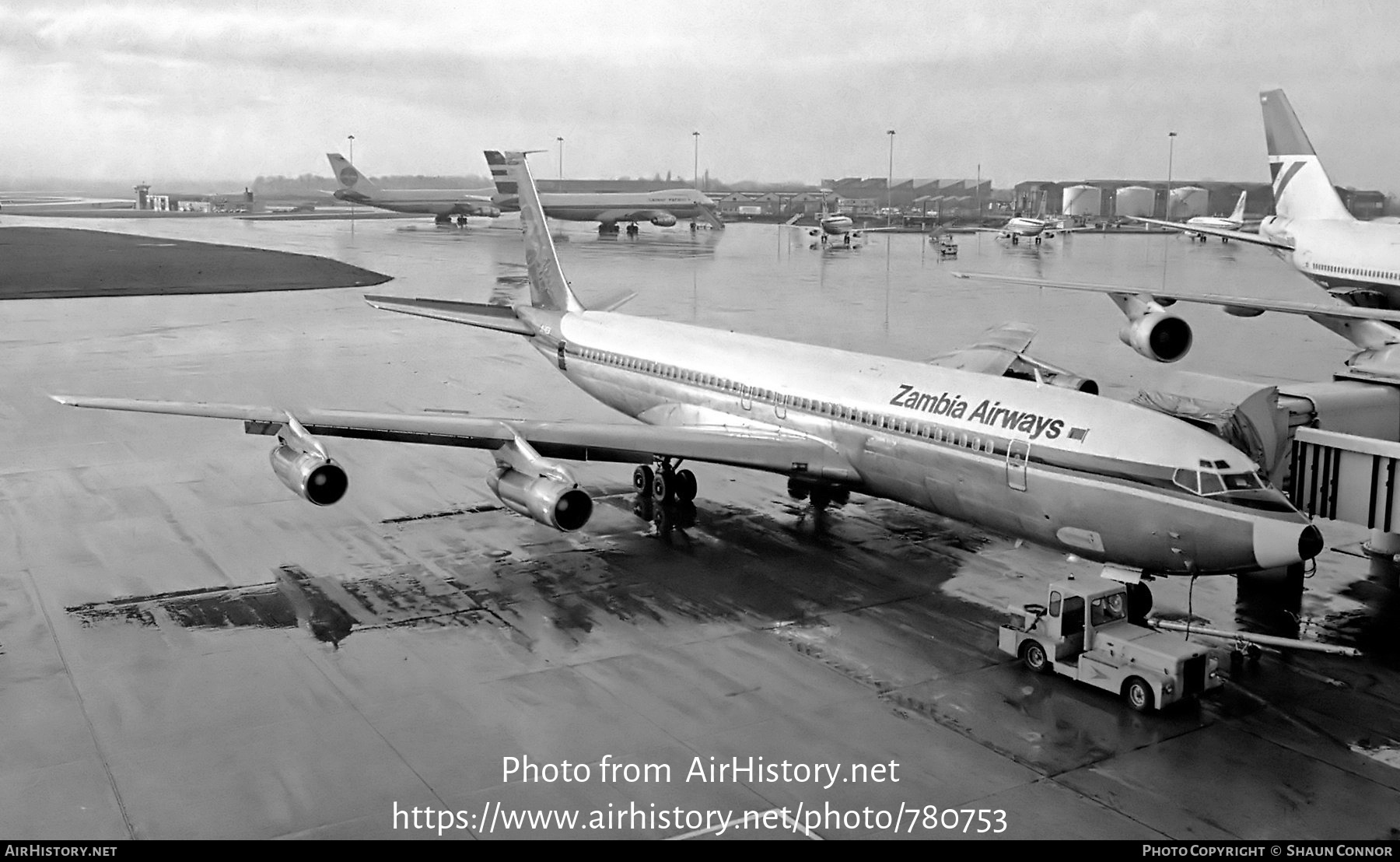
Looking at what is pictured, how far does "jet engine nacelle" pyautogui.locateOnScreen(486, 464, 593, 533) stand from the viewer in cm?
1764

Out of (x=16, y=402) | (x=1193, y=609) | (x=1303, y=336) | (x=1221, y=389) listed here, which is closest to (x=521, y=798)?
(x=1193, y=609)

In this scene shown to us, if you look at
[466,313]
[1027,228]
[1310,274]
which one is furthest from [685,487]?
[1027,228]

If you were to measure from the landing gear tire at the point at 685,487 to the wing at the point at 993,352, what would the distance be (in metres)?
6.13

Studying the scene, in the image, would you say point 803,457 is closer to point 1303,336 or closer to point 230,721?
point 230,721

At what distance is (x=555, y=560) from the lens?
2000cm

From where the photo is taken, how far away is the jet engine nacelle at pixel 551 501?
1764 cm

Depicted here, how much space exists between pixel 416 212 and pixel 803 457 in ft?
367

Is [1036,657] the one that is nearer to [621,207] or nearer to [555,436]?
[555,436]

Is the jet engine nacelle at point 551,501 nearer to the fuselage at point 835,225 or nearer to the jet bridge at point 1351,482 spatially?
the jet bridge at point 1351,482

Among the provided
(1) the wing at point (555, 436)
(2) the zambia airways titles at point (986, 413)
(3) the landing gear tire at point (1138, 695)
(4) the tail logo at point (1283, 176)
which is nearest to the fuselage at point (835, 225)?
(4) the tail logo at point (1283, 176)

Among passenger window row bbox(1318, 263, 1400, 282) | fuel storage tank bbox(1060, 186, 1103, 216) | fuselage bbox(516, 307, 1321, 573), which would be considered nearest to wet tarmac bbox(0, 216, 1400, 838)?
fuselage bbox(516, 307, 1321, 573)

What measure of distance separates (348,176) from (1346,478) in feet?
362

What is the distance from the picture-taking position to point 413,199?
124 m
